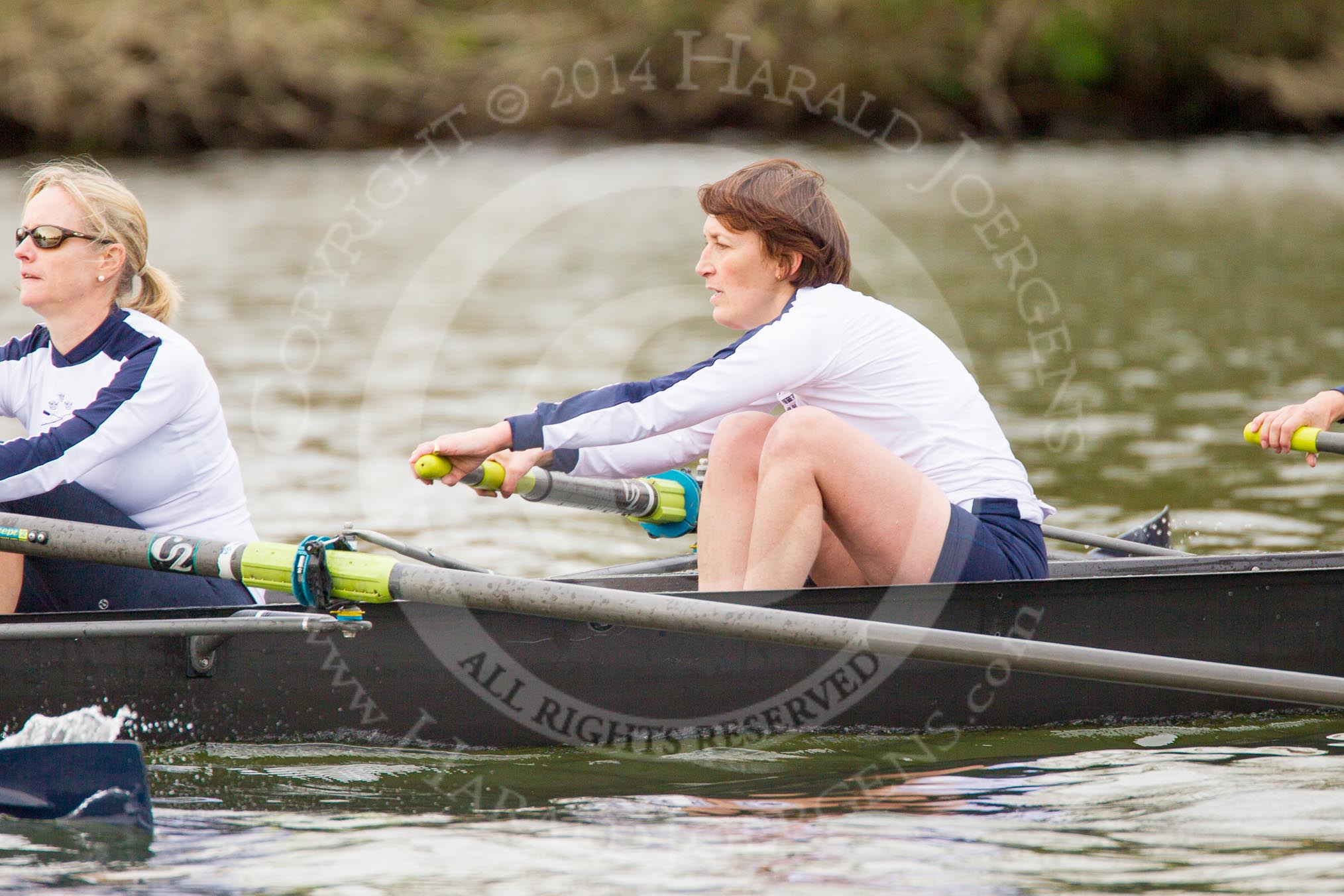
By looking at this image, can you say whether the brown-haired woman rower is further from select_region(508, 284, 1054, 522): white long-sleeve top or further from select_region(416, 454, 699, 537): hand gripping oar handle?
select_region(416, 454, 699, 537): hand gripping oar handle

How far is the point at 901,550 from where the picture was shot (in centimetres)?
437

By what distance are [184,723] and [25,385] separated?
3.58ft

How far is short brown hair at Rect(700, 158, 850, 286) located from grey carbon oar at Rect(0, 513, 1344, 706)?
3.34 ft

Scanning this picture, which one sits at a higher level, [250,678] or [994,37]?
[994,37]

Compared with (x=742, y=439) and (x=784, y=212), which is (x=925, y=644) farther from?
(x=784, y=212)

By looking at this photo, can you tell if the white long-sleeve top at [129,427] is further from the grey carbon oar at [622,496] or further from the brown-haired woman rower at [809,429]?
the grey carbon oar at [622,496]

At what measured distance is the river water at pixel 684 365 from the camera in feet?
12.6

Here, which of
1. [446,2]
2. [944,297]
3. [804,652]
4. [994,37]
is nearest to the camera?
[804,652]

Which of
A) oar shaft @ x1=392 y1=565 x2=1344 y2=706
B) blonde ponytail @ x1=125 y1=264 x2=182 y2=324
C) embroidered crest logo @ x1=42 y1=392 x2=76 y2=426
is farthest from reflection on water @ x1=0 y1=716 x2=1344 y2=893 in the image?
blonde ponytail @ x1=125 y1=264 x2=182 y2=324

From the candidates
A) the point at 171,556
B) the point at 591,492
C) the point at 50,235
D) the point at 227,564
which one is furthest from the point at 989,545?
the point at 50,235

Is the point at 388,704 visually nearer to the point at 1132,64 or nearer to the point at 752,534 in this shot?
the point at 752,534

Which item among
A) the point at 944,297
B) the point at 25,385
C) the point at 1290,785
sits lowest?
the point at 1290,785


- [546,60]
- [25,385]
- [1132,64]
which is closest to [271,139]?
[546,60]

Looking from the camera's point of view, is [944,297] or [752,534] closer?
[752,534]
